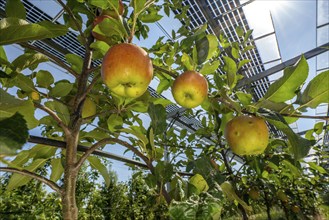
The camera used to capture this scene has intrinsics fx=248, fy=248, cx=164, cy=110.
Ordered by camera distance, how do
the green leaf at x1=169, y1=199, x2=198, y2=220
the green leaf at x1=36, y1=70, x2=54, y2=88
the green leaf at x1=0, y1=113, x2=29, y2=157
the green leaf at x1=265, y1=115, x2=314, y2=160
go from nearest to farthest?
1. the green leaf at x1=0, y1=113, x2=29, y2=157
2. the green leaf at x1=169, y1=199, x2=198, y2=220
3. the green leaf at x1=265, y1=115, x2=314, y2=160
4. the green leaf at x1=36, y1=70, x2=54, y2=88

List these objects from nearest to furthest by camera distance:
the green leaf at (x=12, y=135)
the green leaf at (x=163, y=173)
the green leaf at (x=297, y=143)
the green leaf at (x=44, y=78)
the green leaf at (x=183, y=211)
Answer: the green leaf at (x=12, y=135), the green leaf at (x=183, y=211), the green leaf at (x=297, y=143), the green leaf at (x=163, y=173), the green leaf at (x=44, y=78)

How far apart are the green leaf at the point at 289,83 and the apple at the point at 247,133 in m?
0.07

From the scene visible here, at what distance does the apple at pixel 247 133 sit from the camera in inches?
22.7

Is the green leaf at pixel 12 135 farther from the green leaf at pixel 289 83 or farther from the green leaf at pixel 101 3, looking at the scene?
the green leaf at pixel 289 83

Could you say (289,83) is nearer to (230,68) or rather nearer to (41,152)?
(230,68)

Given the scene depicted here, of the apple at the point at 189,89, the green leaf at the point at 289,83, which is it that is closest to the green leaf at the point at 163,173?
the apple at the point at 189,89

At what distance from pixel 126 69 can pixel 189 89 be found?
15 centimetres

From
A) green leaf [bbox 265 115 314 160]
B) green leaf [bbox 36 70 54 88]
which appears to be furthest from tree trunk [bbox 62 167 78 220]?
green leaf [bbox 265 115 314 160]

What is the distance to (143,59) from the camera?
53 centimetres

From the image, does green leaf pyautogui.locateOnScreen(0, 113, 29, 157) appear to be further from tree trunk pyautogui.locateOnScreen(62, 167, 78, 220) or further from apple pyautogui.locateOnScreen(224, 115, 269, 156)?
apple pyautogui.locateOnScreen(224, 115, 269, 156)

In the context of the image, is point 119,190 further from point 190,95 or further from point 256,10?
point 190,95

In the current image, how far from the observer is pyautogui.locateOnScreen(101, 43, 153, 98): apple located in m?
0.51

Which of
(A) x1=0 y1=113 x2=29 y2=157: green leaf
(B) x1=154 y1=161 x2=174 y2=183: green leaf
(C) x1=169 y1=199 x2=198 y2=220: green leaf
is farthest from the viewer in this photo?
(B) x1=154 y1=161 x2=174 y2=183: green leaf

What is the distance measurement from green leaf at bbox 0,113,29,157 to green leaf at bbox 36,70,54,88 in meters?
0.46
